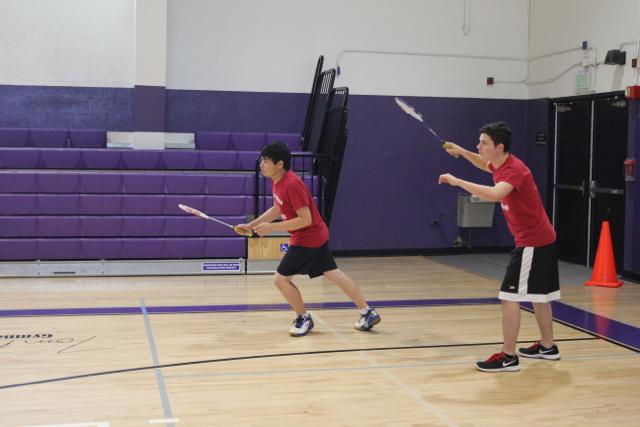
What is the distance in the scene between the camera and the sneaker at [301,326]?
22.3 feet

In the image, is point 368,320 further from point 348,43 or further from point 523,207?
point 348,43

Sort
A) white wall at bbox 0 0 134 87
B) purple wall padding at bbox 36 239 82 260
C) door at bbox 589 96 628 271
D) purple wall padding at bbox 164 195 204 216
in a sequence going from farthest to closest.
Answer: white wall at bbox 0 0 134 87 < door at bbox 589 96 628 271 < purple wall padding at bbox 164 195 204 216 < purple wall padding at bbox 36 239 82 260

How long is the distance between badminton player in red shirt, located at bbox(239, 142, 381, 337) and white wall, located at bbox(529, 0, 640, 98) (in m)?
5.84

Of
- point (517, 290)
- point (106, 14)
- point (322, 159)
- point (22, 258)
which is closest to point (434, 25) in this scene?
point (322, 159)

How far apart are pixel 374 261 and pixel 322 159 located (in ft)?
6.39

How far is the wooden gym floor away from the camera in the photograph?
187 inches

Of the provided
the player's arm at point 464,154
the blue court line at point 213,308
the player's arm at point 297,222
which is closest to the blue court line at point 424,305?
the blue court line at point 213,308

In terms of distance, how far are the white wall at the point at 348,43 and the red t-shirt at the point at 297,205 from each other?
583 cm

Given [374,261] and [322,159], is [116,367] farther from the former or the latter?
[374,261]

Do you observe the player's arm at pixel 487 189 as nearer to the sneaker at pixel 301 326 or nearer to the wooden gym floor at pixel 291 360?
the wooden gym floor at pixel 291 360

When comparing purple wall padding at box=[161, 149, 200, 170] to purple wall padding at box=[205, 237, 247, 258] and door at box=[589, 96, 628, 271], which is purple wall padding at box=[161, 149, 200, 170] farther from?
door at box=[589, 96, 628, 271]

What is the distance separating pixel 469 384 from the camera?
5375 mm

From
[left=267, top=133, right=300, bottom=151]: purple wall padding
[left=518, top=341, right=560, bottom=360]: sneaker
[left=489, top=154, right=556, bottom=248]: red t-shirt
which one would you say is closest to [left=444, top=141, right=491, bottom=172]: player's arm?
[left=489, top=154, right=556, bottom=248]: red t-shirt

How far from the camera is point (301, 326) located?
22.4 ft
